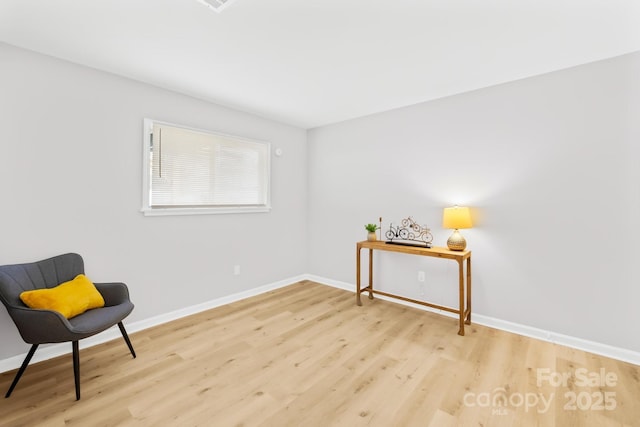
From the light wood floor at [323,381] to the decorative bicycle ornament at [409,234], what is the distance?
0.95 m

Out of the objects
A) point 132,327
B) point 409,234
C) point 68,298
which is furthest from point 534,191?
point 132,327

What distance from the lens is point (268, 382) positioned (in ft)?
6.69

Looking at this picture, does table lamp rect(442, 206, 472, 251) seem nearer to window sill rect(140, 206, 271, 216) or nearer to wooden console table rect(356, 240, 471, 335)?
wooden console table rect(356, 240, 471, 335)

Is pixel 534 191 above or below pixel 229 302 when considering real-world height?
above

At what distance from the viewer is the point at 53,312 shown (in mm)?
1790

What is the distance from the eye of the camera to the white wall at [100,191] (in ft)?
7.18

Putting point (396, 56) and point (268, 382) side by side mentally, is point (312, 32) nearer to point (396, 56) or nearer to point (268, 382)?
point (396, 56)

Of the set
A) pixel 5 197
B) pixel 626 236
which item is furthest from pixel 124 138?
pixel 626 236

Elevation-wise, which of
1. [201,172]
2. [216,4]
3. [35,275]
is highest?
[216,4]

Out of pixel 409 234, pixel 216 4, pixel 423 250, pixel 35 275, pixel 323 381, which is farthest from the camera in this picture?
pixel 409 234

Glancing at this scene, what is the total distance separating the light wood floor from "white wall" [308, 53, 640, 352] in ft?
1.42

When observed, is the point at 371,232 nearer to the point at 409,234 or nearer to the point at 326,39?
the point at 409,234

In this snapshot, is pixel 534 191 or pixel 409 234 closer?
pixel 534 191

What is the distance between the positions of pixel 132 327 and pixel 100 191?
4.47 feet
